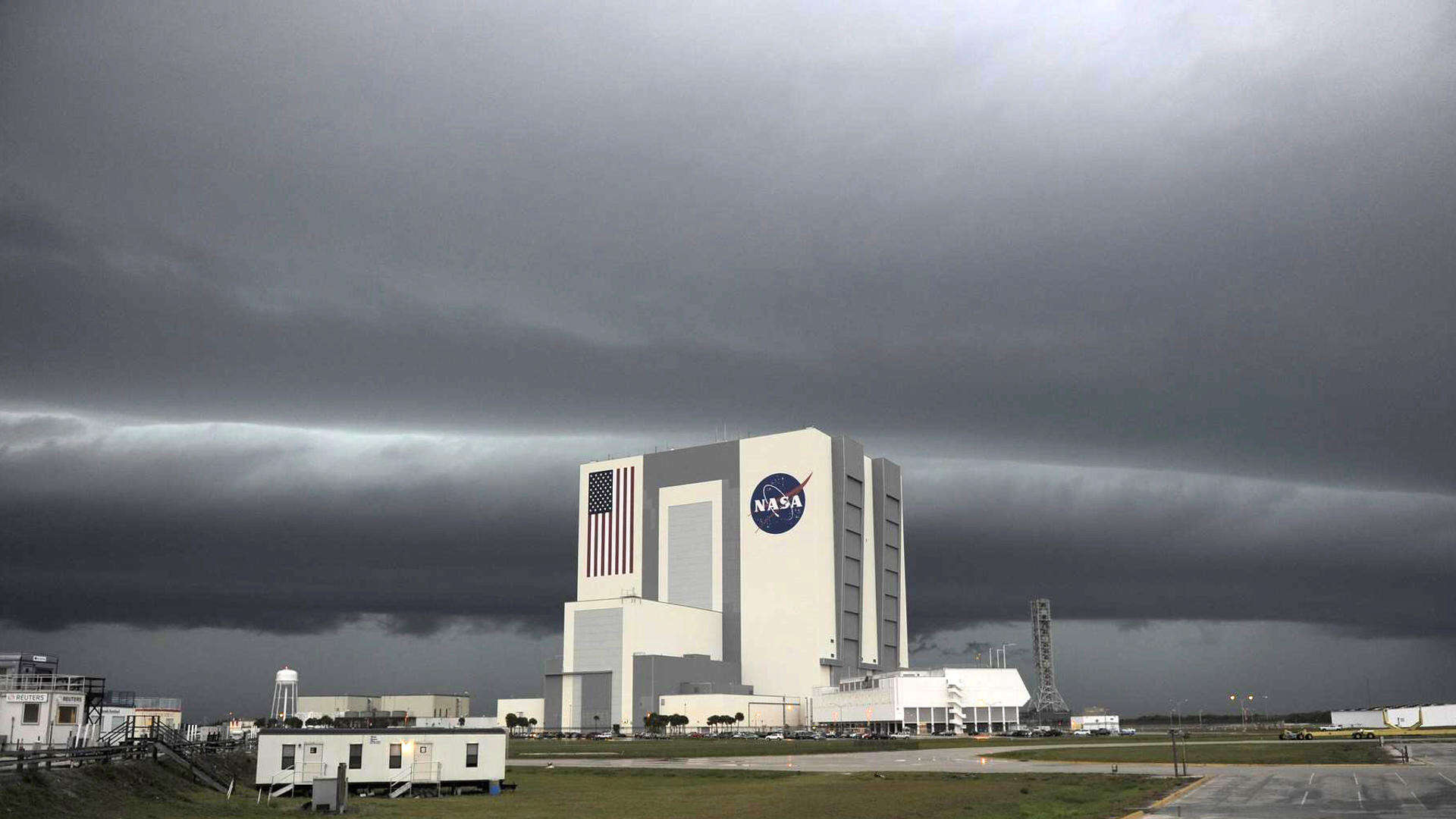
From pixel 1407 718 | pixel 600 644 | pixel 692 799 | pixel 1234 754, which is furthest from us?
pixel 600 644

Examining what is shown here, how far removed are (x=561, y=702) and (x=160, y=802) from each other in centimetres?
13221

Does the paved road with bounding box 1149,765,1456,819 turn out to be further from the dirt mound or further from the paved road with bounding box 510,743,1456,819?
the dirt mound

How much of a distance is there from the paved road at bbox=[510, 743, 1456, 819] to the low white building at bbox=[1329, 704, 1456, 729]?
3994 centimetres

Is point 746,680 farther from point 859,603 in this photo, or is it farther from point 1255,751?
point 1255,751

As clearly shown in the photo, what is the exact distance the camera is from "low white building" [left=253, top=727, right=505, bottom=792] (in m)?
63.4

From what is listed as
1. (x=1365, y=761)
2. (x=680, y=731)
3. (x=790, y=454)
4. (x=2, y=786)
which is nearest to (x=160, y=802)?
(x=2, y=786)

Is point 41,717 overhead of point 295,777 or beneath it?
overhead

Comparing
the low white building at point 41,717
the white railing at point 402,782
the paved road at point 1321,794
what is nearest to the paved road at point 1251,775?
the paved road at point 1321,794

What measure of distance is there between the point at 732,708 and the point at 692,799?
11462 cm

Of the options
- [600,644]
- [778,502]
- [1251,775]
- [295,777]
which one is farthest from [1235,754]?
[600,644]

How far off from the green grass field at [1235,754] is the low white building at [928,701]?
51.8 metres

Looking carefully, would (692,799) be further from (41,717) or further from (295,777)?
(41,717)

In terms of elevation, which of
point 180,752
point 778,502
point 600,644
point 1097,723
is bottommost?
point 1097,723

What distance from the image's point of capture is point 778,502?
192000 mm
